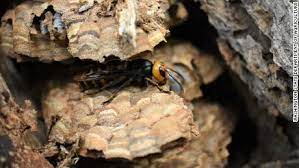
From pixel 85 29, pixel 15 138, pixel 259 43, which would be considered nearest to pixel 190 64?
pixel 259 43

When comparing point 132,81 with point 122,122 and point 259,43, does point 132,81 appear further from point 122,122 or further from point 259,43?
point 259,43

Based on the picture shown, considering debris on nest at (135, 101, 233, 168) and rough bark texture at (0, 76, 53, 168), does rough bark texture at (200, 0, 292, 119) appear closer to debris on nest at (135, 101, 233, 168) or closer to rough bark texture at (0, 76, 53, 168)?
debris on nest at (135, 101, 233, 168)

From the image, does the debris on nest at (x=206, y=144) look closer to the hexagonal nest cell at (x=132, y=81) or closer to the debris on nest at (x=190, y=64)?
the hexagonal nest cell at (x=132, y=81)

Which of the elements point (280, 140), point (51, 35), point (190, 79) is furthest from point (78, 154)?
point (280, 140)

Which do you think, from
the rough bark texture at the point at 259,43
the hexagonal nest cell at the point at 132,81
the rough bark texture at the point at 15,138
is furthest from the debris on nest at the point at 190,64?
the rough bark texture at the point at 15,138

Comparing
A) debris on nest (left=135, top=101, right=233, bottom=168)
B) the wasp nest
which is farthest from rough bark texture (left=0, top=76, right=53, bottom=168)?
debris on nest (left=135, top=101, right=233, bottom=168)

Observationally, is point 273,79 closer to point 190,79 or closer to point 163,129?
point 190,79
